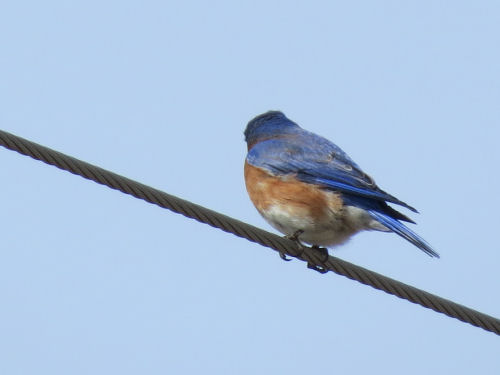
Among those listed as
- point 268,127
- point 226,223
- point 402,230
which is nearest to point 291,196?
point 402,230

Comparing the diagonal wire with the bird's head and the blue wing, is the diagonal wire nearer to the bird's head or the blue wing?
the blue wing

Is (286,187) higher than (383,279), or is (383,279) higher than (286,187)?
(286,187)

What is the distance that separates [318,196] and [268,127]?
1887 millimetres

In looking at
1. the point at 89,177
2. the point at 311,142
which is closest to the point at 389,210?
the point at 311,142

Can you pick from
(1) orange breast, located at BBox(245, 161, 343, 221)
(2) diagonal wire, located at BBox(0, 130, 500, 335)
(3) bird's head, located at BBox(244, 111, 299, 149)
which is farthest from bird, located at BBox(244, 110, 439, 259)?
(2) diagonal wire, located at BBox(0, 130, 500, 335)

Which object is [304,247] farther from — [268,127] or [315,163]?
[268,127]

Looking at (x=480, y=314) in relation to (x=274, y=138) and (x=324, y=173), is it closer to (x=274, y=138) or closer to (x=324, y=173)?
(x=324, y=173)

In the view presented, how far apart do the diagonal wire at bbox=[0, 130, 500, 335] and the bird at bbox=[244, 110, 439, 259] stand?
915 millimetres

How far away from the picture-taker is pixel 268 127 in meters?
9.17

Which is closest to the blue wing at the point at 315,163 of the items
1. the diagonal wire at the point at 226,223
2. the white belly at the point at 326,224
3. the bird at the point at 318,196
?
the bird at the point at 318,196

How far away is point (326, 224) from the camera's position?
7352 millimetres

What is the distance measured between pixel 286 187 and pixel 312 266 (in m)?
0.74

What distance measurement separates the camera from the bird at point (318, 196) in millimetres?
7168

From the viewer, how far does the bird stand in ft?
23.5
